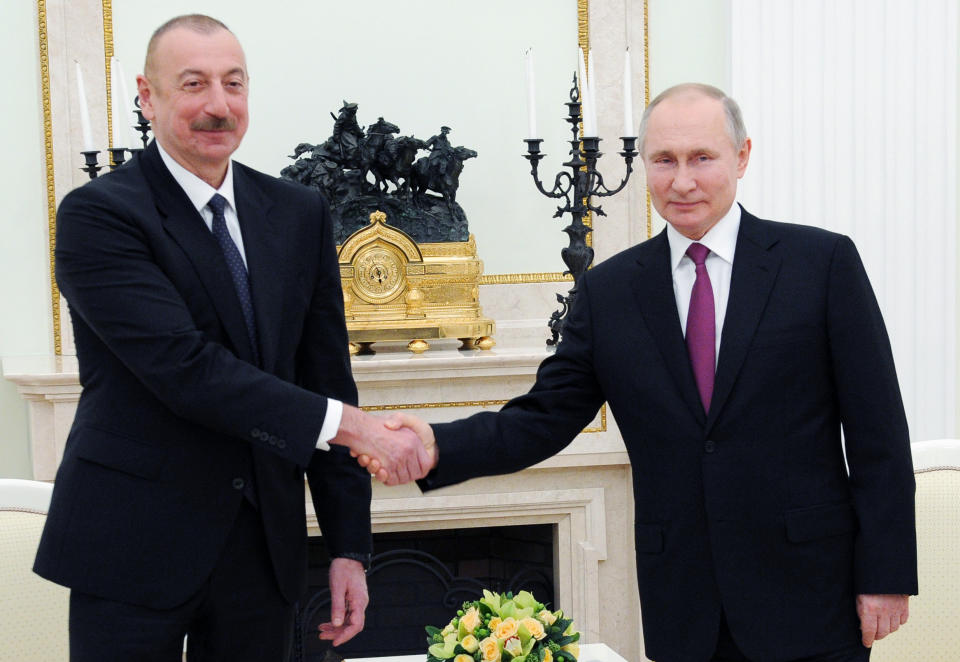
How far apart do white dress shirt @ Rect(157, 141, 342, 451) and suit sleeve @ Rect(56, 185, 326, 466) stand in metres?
0.10

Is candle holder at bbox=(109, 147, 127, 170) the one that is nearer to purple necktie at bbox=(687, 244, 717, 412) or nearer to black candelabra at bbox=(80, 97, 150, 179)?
black candelabra at bbox=(80, 97, 150, 179)

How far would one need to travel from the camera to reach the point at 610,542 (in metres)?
3.79

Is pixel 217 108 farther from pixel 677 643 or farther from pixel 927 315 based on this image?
pixel 927 315

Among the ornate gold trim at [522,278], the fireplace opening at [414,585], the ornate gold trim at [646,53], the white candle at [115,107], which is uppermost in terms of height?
the ornate gold trim at [646,53]

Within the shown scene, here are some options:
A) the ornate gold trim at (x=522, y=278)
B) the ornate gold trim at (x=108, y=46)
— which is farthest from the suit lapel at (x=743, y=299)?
the ornate gold trim at (x=108, y=46)

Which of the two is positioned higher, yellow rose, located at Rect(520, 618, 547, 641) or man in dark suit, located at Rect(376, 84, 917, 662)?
man in dark suit, located at Rect(376, 84, 917, 662)

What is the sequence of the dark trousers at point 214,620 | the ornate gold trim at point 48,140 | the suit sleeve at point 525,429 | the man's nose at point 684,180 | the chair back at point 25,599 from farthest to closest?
the ornate gold trim at point 48,140, the chair back at point 25,599, the suit sleeve at point 525,429, the man's nose at point 684,180, the dark trousers at point 214,620

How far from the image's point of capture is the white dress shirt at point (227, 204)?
6.11ft

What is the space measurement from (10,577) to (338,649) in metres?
2.00

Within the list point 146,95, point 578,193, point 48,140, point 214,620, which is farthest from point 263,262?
point 48,140

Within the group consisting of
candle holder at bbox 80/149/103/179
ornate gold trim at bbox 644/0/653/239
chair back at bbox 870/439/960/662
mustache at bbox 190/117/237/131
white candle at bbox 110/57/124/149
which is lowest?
chair back at bbox 870/439/960/662

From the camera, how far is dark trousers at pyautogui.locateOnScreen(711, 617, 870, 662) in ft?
5.93

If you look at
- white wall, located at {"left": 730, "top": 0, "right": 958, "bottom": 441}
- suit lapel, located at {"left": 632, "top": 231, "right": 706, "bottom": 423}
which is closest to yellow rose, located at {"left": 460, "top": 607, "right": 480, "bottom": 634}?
suit lapel, located at {"left": 632, "top": 231, "right": 706, "bottom": 423}

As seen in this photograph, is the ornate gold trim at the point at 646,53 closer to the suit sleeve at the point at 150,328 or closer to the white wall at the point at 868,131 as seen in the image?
the white wall at the point at 868,131
